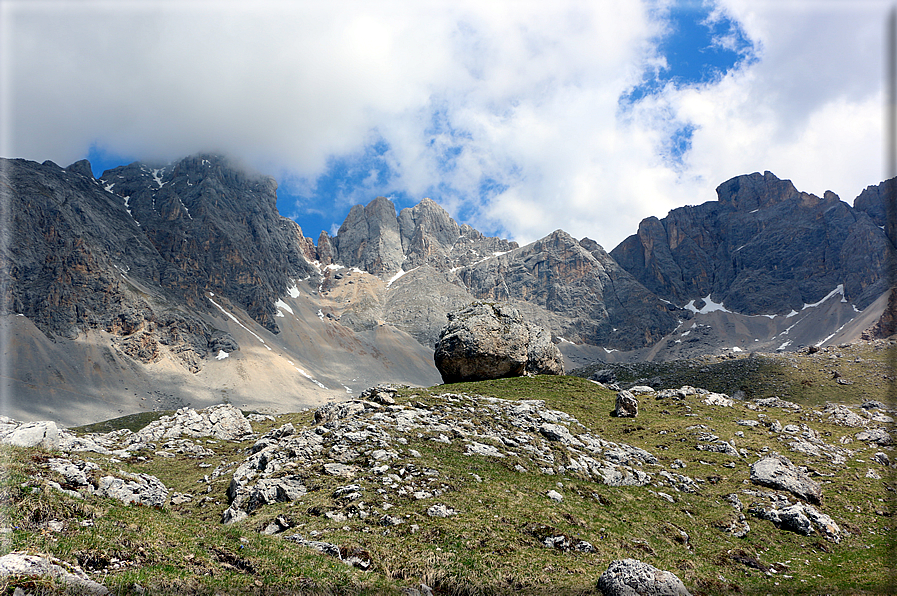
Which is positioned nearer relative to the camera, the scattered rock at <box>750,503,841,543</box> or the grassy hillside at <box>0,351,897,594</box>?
the grassy hillside at <box>0,351,897,594</box>

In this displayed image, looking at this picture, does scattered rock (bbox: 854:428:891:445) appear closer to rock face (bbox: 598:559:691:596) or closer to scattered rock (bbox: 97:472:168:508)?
rock face (bbox: 598:559:691:596)

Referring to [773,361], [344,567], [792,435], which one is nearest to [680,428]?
[792,435]

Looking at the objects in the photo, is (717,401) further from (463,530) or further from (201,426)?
(201,426)

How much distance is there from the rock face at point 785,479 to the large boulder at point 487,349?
32113 millimetres

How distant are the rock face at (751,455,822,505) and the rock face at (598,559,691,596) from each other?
772 inches

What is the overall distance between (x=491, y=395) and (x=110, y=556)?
40.9 m

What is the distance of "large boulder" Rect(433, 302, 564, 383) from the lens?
5838cm

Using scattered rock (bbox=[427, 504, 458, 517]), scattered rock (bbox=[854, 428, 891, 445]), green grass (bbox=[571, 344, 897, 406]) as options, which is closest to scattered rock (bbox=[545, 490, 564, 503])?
scattered rock (bbox=[427, 504, 458, 517])

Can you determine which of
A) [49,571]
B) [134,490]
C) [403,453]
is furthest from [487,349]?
[49,571]

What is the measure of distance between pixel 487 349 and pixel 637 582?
4524 centimetres

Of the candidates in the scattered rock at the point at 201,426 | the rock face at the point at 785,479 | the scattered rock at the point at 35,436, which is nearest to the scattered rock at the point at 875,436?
the rock face at the point at 785,479

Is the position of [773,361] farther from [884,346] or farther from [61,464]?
[61,464]

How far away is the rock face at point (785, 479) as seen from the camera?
26.1 metres

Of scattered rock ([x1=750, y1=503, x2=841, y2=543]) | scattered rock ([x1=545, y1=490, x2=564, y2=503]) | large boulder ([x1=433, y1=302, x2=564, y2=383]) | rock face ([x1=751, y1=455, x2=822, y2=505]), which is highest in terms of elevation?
large boulder ([x1=433, y1=302, x2=564, y2=383])
